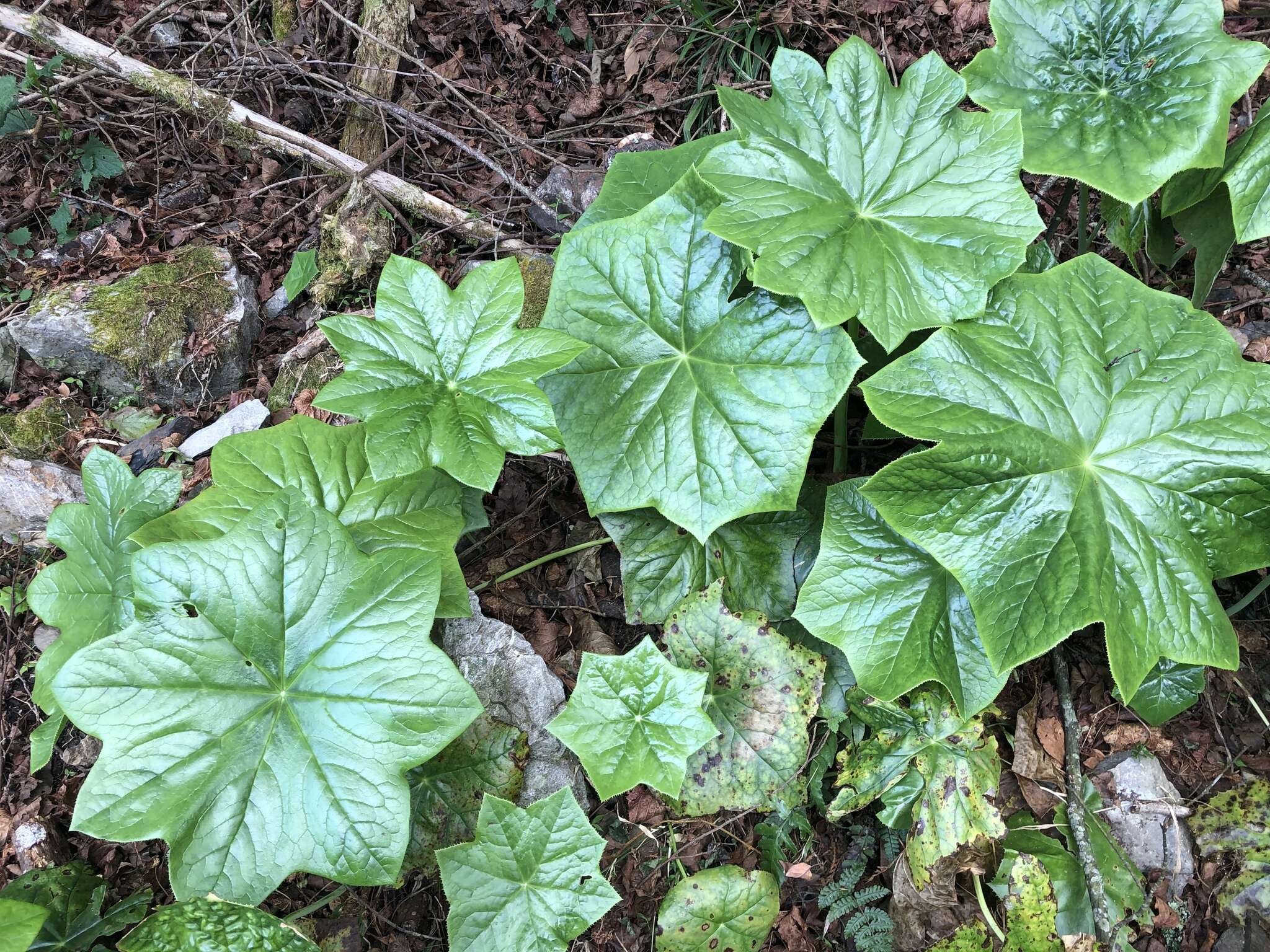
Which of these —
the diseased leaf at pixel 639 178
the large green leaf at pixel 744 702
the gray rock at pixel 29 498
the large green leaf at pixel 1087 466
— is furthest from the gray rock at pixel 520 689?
the gray rock at pixel 29 498

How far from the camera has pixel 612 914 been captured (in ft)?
8.32

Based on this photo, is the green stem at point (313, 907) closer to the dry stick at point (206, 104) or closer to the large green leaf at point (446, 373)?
the large green leaf at point (446, 373)

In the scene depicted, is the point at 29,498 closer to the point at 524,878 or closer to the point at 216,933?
the point at 216,933

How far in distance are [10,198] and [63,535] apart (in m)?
3.28

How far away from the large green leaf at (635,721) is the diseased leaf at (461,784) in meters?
0.32

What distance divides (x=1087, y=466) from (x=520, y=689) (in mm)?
1870

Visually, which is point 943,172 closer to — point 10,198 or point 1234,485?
point 1234,485

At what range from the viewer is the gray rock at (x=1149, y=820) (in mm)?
2473

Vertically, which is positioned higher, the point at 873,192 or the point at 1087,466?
the point at 873,192

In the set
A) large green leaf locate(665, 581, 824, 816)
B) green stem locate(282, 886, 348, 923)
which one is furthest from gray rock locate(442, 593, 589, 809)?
green stem locate(282, 886, 348, 923)

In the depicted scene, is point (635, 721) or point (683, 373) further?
point (683, 373)

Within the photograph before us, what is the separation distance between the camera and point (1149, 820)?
98.7 inches

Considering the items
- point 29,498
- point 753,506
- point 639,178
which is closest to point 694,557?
point 753,506

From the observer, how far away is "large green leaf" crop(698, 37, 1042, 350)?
2223 millimetres
